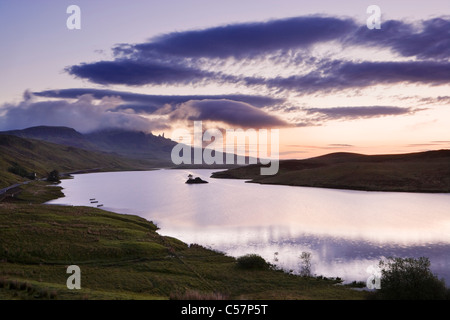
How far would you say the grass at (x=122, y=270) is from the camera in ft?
101

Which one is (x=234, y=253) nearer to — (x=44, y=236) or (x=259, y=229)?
(x=259, y=229)

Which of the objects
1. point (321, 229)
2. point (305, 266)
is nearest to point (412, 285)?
point (305, 266)

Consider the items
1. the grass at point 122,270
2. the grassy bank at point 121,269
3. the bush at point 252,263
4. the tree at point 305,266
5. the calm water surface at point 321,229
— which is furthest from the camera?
the calm water surface at point 321,229

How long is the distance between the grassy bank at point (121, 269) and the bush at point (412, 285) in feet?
10.5

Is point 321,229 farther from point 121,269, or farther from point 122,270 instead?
point 122,270

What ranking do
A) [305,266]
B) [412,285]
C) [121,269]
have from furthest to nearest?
[305,266], [121,269], [412,285]

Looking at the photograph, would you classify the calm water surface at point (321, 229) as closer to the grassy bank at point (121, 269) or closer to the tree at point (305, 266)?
the tree at point (305, 266)

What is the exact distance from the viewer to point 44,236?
2055 inches

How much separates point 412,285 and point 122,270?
35.3 metres

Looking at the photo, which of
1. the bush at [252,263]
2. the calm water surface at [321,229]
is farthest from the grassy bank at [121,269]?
the calm water surface at [321,229]

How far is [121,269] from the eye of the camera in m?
42.5

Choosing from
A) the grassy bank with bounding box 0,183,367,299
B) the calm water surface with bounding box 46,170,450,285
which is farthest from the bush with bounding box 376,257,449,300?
the calm water surface with bounding box 46,170,450,285

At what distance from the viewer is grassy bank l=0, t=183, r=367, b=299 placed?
3094 centimetres
